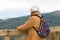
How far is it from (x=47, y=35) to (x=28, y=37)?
1.35 ft

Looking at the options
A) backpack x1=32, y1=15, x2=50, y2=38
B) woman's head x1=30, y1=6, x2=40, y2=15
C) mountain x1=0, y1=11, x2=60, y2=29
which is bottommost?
mountain x1=0, y1=11, x2=60, y2=29

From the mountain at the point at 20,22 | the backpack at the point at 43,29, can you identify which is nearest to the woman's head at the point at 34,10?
the backpack at the point at 43,29

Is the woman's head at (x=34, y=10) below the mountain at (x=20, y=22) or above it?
above

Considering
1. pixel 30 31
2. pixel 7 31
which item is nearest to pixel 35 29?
pixel 30 31

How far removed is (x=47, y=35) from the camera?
5746 mm

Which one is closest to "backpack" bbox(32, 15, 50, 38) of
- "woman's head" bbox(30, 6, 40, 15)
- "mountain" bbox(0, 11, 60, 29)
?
"woman's head" bbox(30, 6, 40, 15)

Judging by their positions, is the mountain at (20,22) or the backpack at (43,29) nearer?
the backpack at (43,29)

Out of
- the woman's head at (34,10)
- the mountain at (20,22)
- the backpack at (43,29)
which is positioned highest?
the woman's head at (34,10)

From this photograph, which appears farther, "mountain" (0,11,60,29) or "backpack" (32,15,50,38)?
"mountain" (0,11,60,29)

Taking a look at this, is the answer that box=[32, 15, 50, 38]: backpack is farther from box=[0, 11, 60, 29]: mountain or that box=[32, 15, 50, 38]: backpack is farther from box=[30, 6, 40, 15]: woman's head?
box=[0, 11, 60, 29]: mountain

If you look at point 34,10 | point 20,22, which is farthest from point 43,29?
point 20,22

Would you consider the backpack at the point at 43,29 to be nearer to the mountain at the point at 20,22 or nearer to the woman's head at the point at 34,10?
the woman's head at the point at 34,10

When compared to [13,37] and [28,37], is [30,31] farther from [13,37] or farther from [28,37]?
[13,37]

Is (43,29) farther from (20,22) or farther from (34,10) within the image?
(20,22)
